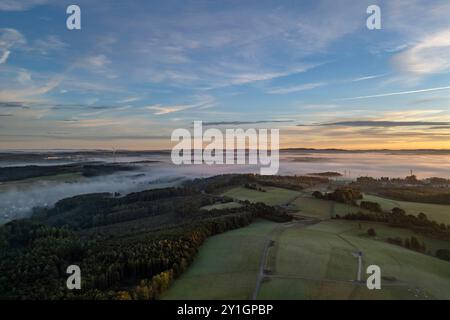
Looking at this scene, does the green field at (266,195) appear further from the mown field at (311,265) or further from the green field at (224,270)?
the green field at (224,270)

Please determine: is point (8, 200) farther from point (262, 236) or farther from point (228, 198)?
point (262, 236)

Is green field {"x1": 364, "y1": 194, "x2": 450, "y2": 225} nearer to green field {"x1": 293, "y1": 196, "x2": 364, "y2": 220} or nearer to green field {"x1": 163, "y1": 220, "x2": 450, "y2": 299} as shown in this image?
green field {"x1": 293, "y1": 196, "x2": 364, "y2": 220}

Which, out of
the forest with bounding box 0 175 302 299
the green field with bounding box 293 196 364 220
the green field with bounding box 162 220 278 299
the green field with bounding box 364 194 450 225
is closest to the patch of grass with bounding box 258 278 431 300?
the green field with bounding box 162 220 278 299

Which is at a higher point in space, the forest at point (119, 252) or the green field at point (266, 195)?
the green field at point (266, 195)

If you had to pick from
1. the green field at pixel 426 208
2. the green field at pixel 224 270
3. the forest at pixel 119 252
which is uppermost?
the green field at pixel 426 208

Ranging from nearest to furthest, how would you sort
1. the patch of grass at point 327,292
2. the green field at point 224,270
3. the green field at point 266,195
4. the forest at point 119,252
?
1. the patch of grass at point 327,292
2. the green field at point 224,270
3. the forest at point 119,252
4. the green field at point 266,195

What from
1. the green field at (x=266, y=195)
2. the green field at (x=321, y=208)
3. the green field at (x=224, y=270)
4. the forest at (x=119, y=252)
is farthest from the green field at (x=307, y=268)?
the green field at (x=266, y=195)
